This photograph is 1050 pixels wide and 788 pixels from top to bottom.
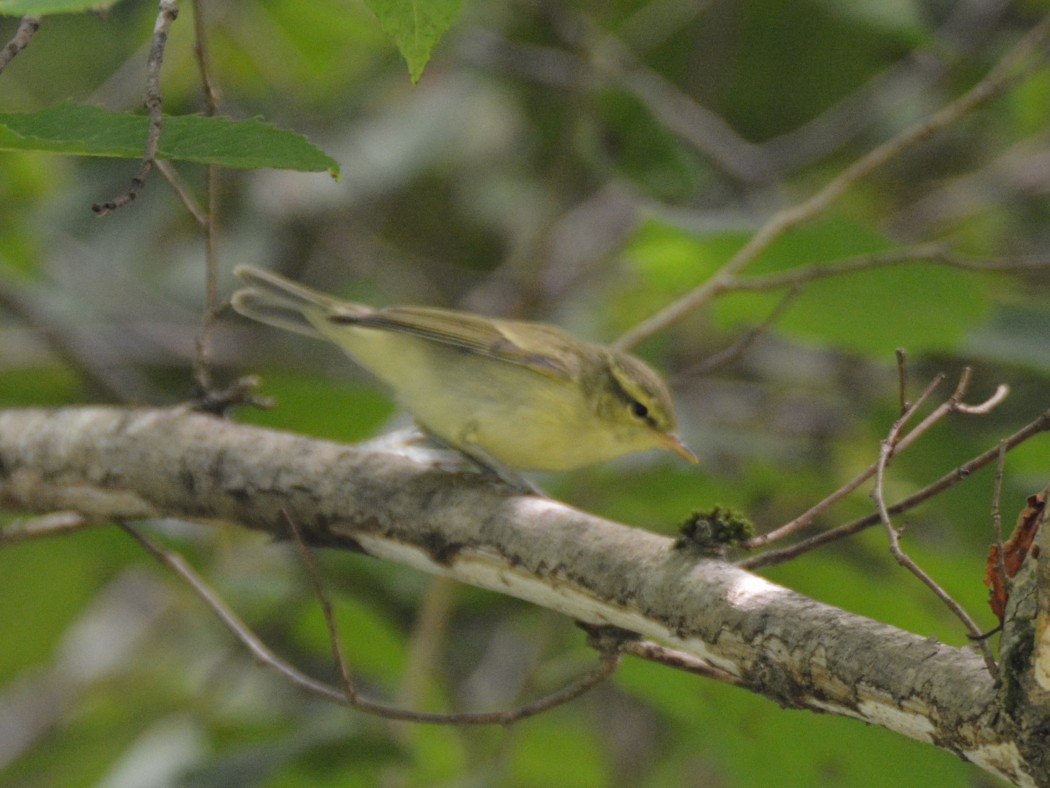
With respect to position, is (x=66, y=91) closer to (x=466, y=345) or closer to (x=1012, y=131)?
(x=466, y=345)

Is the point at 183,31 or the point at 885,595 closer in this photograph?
the point at 885,595

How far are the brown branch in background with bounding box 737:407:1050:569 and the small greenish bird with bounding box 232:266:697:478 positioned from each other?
1.19 metres

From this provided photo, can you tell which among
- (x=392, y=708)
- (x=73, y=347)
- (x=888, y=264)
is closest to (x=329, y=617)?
(x=392, y=708)

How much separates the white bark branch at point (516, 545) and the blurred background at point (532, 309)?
831mm

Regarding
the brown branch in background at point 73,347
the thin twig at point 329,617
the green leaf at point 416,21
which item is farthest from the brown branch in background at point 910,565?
the brown branch in background at point 73,347

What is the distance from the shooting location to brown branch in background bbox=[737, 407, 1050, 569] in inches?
67.2

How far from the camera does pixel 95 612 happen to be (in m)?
6.94

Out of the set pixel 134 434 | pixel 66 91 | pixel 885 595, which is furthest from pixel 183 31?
pixel 885 595

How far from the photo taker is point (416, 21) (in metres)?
1.52

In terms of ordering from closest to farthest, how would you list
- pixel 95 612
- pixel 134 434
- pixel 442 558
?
1. pixel 442 558
2. pixel 134 434
3. pixel 95 612

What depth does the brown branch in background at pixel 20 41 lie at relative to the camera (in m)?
1.65

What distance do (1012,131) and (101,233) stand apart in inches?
177

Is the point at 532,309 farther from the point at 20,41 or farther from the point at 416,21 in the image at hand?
the point at 416,21

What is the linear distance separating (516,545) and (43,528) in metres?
1.39
